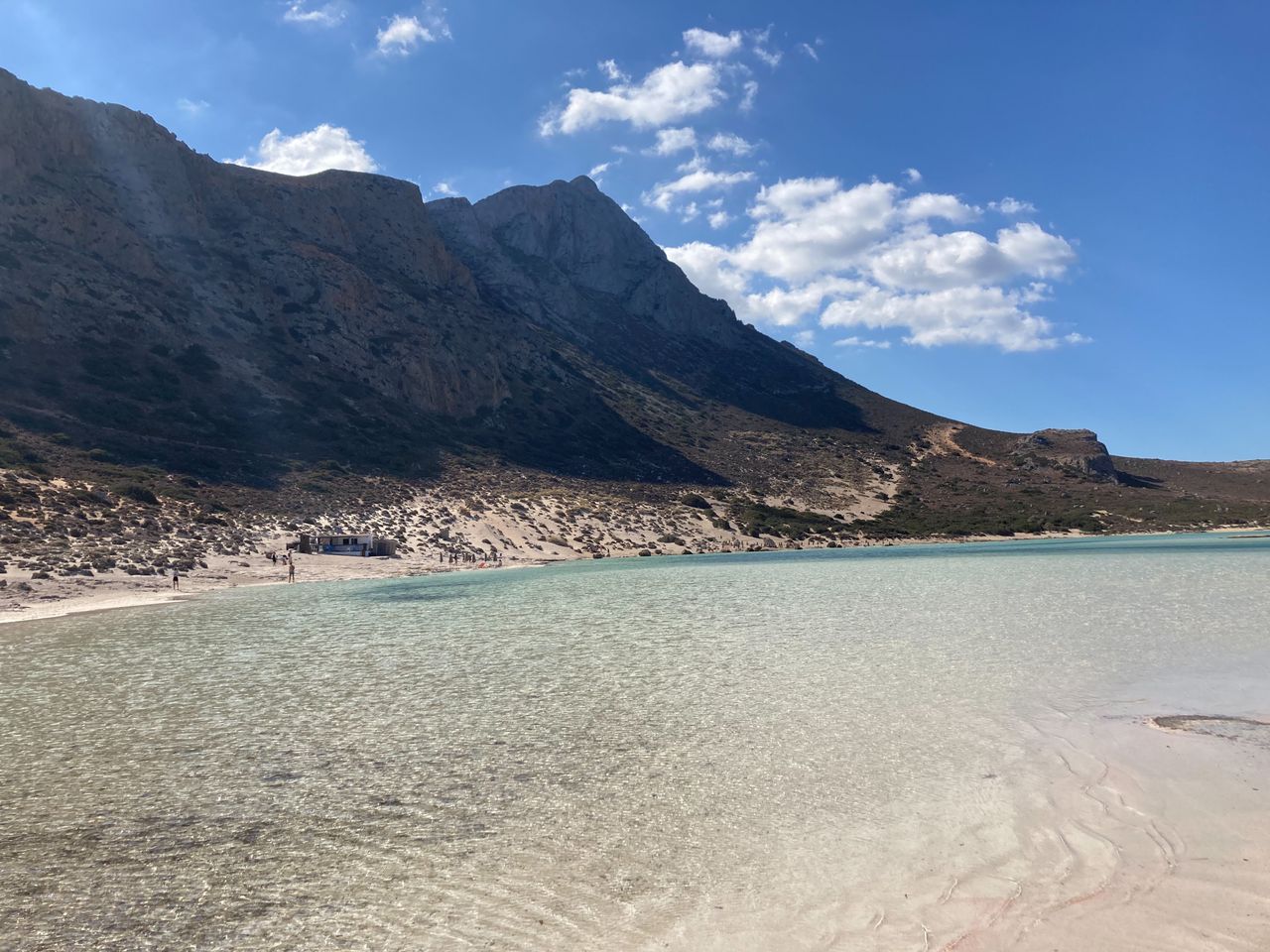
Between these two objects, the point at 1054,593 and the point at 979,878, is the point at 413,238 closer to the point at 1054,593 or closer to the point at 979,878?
the point at 1054,593

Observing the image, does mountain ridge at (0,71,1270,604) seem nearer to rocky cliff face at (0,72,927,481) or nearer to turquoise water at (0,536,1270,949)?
rocky cliff face at (0,72,927,481)

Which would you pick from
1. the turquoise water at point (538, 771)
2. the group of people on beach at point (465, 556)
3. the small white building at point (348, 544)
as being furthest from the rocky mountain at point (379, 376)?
the turquoise water at point (538, 771)

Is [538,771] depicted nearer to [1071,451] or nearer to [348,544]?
[348,544]

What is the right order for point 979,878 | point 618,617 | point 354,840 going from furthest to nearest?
point 618,617 → point 354,840 → point 979,878

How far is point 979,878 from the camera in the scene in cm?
539

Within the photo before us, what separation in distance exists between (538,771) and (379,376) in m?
77.6

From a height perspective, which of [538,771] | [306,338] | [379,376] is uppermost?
[306,338]

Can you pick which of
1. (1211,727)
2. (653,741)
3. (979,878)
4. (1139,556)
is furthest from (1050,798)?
(1139,556)


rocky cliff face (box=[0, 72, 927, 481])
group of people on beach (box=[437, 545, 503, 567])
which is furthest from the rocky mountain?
group of people on beach (box=[437, 545, 503, 567])

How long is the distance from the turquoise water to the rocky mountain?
3925cm

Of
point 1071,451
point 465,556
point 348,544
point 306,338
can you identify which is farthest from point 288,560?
point 1071,451

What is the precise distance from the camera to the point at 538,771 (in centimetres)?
817

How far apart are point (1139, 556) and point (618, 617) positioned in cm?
3773

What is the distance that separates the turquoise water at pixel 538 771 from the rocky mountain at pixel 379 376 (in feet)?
129
